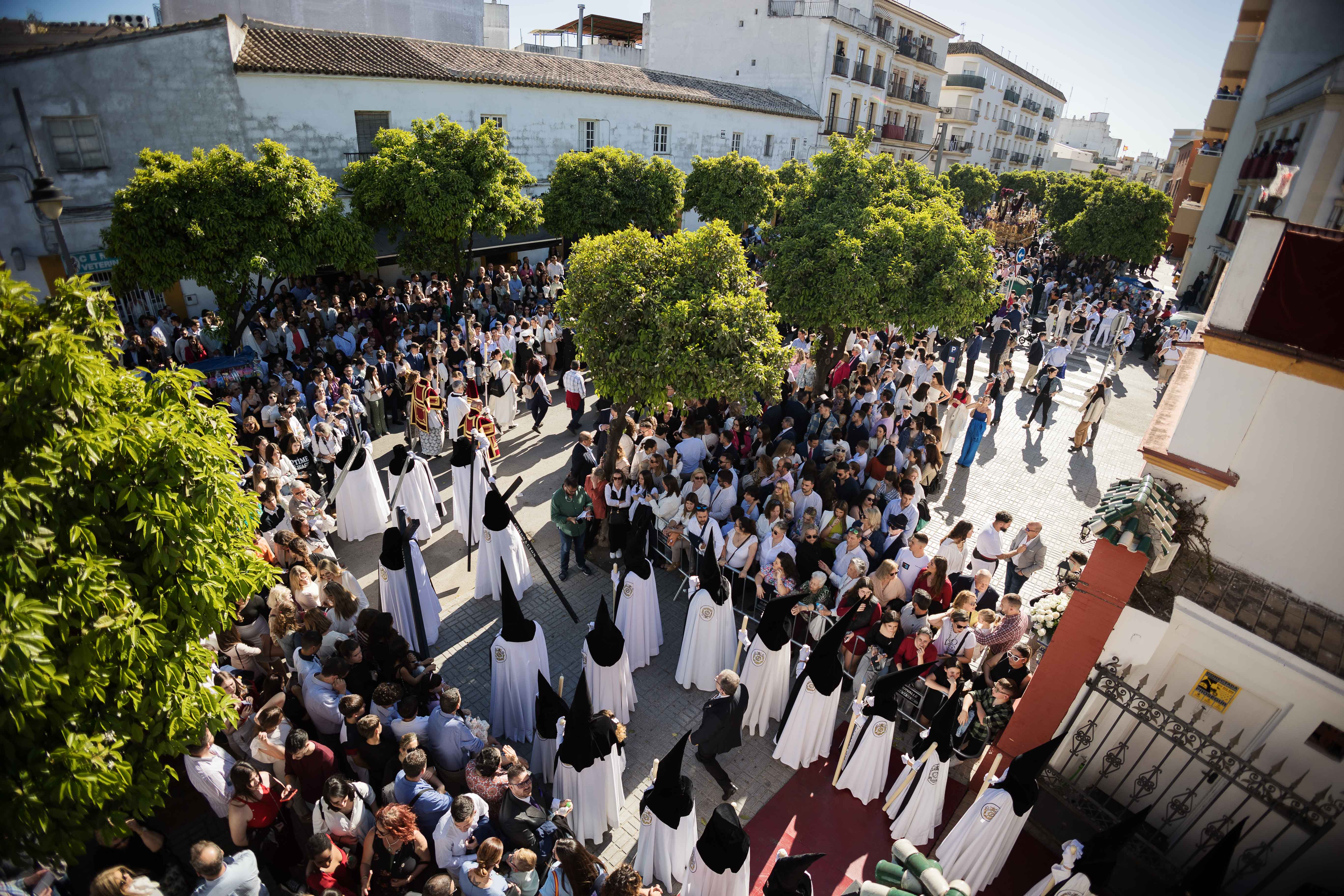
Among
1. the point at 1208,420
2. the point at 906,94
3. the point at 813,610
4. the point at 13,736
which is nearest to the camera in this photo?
the point at 13,736

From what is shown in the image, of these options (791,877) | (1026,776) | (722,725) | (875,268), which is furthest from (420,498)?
(875,268)

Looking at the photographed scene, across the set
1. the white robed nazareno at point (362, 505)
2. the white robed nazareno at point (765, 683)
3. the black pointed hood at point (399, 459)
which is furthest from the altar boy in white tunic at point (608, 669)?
the white robed nazareno at point (362, 505)

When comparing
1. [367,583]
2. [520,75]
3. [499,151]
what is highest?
[520,75]

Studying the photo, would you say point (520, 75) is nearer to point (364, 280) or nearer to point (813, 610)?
point (364, 280)

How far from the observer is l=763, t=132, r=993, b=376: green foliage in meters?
12.0

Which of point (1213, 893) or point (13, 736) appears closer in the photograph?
point (13, 736)

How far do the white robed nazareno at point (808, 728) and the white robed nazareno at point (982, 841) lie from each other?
4.38 feet

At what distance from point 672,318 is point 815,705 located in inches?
172

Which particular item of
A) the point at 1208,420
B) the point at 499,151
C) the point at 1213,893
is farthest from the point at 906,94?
the point at 1213,893

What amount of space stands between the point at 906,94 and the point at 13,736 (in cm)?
5208

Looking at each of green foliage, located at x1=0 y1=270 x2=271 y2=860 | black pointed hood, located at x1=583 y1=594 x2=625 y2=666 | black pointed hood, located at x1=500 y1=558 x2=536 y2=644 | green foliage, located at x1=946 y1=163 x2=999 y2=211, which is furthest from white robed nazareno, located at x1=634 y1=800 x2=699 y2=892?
green foliage, located at x1=946 y1=163 x2=999 y2=211

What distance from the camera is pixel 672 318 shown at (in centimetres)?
743

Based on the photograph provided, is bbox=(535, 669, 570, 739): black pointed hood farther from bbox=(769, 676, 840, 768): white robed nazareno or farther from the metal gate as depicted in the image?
the metal gate

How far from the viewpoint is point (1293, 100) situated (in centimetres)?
2377
